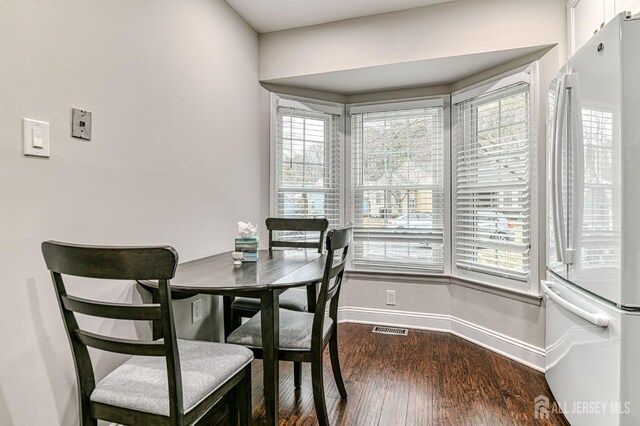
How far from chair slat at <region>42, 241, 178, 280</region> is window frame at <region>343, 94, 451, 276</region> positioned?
251 cm

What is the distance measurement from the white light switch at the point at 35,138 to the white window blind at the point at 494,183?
277 cm

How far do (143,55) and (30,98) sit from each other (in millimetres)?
670

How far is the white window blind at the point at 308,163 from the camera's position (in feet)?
10.2

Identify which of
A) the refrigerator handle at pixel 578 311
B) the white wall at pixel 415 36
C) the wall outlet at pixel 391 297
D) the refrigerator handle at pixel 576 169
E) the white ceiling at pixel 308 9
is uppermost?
the white ceiling at pixel 308 9

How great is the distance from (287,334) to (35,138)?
51.1 inches

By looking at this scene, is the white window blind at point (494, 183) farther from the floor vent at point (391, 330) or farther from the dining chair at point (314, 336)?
the dining chair at point (314, 336)

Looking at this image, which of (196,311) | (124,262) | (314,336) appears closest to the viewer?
(124,262)

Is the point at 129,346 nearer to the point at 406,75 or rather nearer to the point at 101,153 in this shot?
the point at 101,153

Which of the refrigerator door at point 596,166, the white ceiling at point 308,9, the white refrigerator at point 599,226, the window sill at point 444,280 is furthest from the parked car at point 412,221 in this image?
the white ceiling at point 308,9

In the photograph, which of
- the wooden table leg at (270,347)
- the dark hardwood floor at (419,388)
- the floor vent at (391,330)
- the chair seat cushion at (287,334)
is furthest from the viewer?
the floor vent at (391,330)

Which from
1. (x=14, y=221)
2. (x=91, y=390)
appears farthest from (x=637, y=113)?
(x=14, y=221)

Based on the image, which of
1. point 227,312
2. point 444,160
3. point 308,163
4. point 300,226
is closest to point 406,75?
point 444,160

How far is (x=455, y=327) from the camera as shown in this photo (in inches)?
117

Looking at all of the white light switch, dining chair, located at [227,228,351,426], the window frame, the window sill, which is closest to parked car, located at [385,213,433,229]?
the window frame
